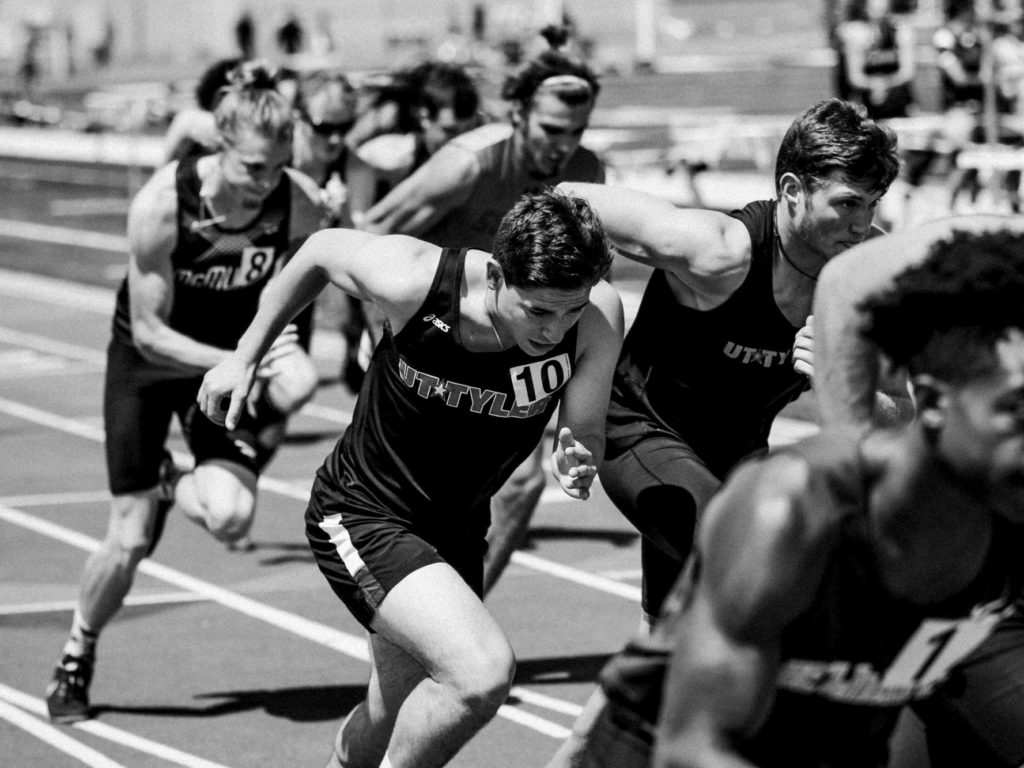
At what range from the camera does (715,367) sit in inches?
200

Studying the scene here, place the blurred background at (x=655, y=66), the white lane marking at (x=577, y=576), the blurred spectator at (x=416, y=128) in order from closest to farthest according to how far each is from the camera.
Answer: the white lane marking at (x=577, y=576), the blurred spectator at (x=416, y=128), the blurred background at (x=655, y=66)

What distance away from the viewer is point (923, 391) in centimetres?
280

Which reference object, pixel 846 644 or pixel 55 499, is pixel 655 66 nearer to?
pixel 55 499

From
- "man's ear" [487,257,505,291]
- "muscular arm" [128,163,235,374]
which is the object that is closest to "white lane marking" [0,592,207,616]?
"muscular arm" [128,163,235,374]

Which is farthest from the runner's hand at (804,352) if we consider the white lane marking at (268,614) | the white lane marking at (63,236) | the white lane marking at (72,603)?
the white lane marking at (63,236)

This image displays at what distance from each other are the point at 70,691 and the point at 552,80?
2893 mm

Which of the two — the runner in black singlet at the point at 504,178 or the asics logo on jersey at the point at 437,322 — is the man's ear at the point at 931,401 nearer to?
the asics logo on jersey at the point at 437,322

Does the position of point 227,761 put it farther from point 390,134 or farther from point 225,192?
point 390,134

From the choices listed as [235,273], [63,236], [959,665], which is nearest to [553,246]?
[959,665]

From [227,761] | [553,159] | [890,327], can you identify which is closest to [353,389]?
[553,159]

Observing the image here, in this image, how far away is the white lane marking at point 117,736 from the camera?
5879 millimetres

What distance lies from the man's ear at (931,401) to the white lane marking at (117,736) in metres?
3.60

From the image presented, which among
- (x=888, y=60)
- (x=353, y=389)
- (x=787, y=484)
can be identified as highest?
(x=787, y=484)

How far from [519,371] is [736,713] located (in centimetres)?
194
